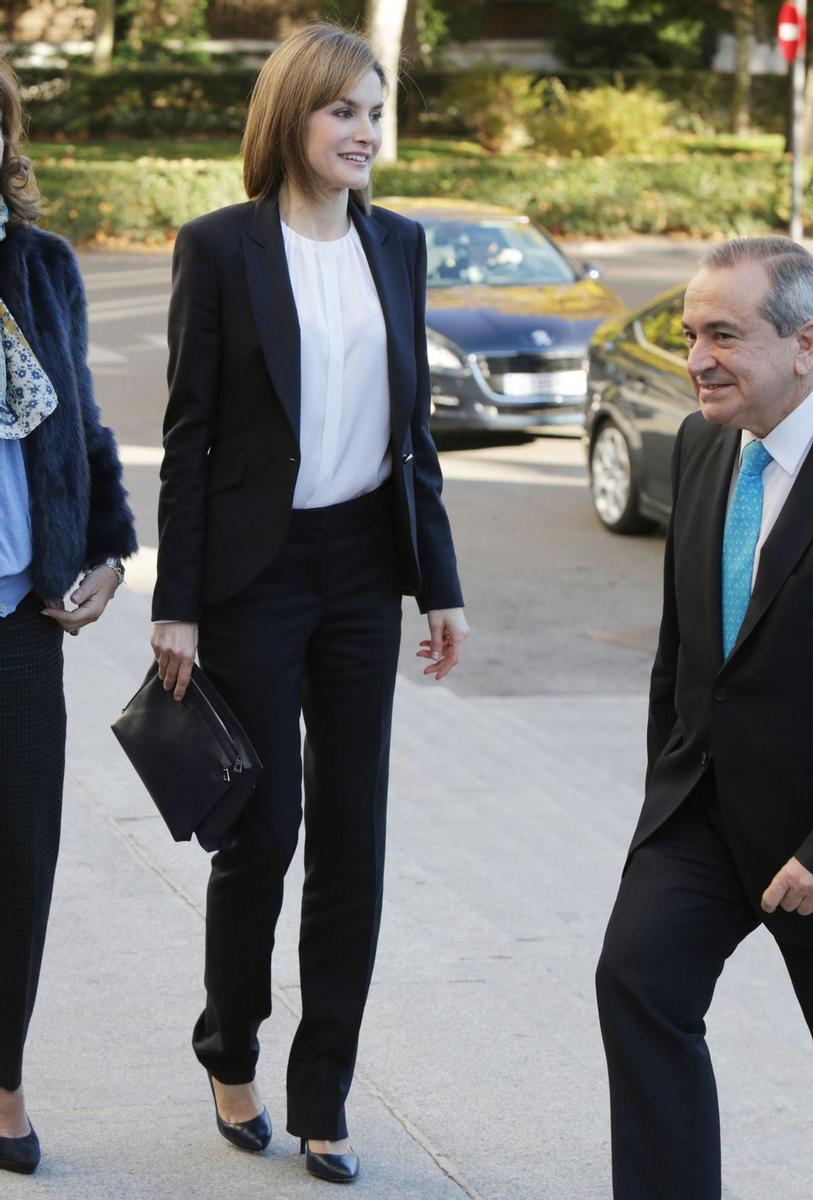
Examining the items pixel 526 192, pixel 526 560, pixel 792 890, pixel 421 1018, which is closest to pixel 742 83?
pixel 526 192

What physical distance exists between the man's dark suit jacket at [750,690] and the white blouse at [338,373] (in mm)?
628

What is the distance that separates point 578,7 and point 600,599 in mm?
46160

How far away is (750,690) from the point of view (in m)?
2.87

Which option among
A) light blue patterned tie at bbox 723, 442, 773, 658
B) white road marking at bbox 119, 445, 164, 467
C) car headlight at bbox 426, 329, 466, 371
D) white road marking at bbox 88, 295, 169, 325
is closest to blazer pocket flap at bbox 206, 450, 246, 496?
light blue patterned tie at bbox 723, 442, 773, 658

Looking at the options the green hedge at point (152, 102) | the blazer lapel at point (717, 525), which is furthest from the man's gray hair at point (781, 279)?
the green hedge at point (152, 102)

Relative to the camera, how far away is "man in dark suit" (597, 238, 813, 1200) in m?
2.80

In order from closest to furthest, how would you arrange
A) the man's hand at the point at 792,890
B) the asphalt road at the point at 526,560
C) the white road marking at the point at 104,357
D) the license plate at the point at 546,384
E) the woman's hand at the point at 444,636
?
the man's hand at the point at 792,890 < the woman's hand at the point at 444,636 < the asphalt road at the point at 526,560 < the license plate at the point at 546,384 < the white road marking at the point at 104,357

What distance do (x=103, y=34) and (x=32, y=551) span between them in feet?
148

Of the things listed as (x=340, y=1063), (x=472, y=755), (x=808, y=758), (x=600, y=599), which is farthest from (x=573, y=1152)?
(x=600, y=599)

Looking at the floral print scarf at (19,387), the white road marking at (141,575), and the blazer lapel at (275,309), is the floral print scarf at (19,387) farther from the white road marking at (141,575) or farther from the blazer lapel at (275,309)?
the white road marking at (141,575)

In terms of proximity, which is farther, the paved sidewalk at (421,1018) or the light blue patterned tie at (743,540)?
the paved sidewalk at (421,1018)

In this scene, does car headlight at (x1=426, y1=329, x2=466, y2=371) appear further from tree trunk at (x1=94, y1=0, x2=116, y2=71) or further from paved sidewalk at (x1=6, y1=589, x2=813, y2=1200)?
tree trunk at (x1=94, y1=0, x2=116, y2=71)

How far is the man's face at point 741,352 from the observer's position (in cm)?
279

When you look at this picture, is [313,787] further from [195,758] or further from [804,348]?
[804,348]
